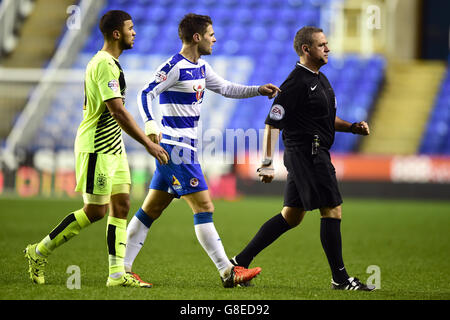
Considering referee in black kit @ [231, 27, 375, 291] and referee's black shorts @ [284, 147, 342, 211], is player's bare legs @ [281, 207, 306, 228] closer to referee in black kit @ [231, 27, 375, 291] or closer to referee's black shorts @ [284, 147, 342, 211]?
referee in black kit @ [231, 27, 375, 291]

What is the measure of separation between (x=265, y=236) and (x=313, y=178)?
611mm

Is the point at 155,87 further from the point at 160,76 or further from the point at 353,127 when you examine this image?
the point at 353,127

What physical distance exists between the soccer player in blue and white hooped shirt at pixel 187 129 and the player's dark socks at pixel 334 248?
0.53m

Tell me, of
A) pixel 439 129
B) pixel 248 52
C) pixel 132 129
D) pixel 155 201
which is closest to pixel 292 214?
pixel 155 201

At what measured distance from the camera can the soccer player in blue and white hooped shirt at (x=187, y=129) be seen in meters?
4.92

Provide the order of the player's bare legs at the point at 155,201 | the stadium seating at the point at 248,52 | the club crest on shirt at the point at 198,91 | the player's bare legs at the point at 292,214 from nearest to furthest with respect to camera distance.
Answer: the club crest on shirt at the point at 198,91 → the player's bare legs at the point at 155,201 → the player's bare legs at the point at 292,214 → the stadium seating at the point at 248,52

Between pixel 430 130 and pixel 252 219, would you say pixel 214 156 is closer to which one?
pixel 252 219

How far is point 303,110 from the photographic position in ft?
16.9

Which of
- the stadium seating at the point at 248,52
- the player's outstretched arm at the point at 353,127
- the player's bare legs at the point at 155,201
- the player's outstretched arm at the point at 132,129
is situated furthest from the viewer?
the stadium seating at the point at 248,52

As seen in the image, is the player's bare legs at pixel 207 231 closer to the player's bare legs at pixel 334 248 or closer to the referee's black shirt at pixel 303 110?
the player's bare legs at pixel 334 248

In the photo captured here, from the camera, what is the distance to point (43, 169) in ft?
53.5

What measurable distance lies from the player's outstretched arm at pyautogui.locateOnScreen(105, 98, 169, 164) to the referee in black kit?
0.77m

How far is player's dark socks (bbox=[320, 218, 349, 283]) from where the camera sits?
16.3 ft

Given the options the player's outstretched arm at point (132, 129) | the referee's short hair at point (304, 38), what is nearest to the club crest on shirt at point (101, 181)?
the player's outstretched arm at point (132, 129)
